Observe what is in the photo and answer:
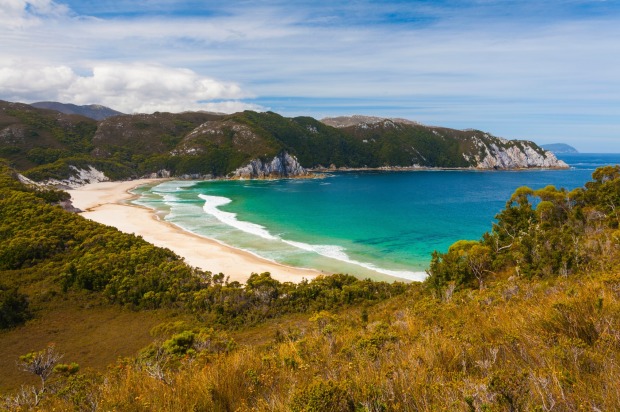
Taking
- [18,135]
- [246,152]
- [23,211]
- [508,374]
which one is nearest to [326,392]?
[508,374]

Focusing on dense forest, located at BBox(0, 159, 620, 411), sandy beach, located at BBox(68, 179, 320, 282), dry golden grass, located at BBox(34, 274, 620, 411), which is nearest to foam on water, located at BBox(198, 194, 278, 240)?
sandy beach, located at BBox(68, 179, 320, 282)

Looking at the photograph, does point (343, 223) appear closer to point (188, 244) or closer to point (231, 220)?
point (231, 220)

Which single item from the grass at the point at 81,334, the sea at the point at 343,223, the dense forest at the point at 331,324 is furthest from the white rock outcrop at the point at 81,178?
the grass at the point at 81,334

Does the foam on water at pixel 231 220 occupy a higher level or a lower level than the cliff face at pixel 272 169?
lower

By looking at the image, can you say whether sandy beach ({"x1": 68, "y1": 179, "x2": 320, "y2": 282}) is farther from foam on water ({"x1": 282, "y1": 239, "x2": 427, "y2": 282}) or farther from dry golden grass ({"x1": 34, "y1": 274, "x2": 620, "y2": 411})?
dry golden grass ({"x1": 34, "y1": 274, "x2": 620, "y2": 411})

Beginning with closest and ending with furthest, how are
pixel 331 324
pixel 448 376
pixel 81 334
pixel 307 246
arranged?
pixel 448 376, pixel 331 324, pixel 81 334, pixel 307 246

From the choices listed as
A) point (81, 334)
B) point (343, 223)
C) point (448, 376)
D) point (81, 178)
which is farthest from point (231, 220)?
point (81, 178)

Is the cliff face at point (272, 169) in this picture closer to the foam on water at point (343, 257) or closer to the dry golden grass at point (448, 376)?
the foam on water at point (343, 257)

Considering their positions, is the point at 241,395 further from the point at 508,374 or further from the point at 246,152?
the point at 246,152
